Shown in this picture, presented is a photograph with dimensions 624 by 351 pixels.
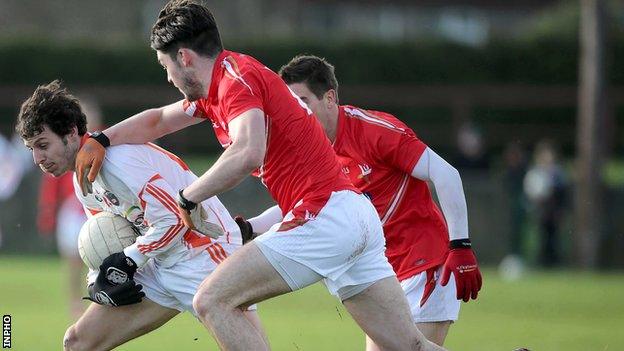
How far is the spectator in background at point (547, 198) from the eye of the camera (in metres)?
19.9

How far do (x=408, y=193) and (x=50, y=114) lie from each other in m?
2.06

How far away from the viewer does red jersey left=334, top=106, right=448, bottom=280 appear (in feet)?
23.0

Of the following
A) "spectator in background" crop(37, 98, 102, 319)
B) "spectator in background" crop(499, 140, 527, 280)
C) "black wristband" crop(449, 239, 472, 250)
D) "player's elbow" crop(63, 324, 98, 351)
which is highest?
"black wristband" crop(449, 239, 472, 250)

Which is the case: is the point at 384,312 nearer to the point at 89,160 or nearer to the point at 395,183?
the point at 395,183

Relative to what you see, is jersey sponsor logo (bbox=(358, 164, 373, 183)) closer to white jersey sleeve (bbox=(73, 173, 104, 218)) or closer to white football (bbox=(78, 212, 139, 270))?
white football (bbox=(78, 212, 139, 270))

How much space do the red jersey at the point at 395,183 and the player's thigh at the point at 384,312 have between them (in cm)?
88

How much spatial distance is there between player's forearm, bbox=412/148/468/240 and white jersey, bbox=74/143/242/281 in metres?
1.14

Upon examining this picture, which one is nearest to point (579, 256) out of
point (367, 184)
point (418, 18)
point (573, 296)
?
point (573, 296)

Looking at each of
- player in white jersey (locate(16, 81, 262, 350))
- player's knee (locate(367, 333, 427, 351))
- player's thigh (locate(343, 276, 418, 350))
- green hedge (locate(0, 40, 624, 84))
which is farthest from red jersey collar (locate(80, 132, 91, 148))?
green hedge (locate(0, 40, 624, 84))

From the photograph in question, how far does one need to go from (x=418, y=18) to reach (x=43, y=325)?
38.7 m

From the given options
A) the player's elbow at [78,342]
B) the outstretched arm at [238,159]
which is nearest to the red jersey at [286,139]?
the outstretched arm at [238,159]

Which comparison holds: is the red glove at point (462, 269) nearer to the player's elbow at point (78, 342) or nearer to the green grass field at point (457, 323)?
the player's elbow at point (78, 342)

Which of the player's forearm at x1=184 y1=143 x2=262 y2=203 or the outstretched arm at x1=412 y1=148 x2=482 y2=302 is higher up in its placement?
the player's forearm at x1=184 y1=143 x2=262 y2=203

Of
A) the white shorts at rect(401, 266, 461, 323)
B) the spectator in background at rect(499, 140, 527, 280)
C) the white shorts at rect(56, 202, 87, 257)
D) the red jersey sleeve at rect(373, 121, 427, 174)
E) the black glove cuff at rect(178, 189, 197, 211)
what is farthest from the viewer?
the spectator in background at rect(499, 140, 527, 280)
